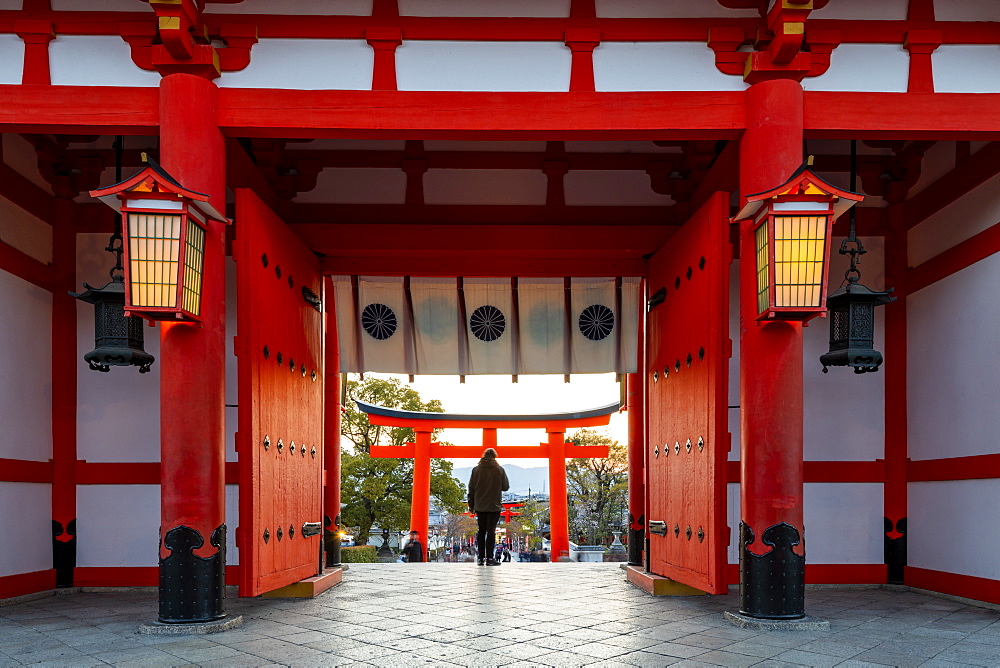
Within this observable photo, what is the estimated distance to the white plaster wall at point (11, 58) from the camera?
4.70 m

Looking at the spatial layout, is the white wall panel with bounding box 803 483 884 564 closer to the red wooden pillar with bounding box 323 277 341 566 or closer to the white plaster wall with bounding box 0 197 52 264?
the red wooden pillar with bounding box 323 277 341 566

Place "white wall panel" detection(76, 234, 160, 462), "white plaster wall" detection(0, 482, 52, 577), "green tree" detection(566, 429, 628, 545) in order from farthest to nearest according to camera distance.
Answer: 1. "green tree" detection(566, 429, 628, 545)
2. "white wall panel" detection(76, 234, 160, 462)
3. "white plaster wall" detection(0, 482, 52, 577)

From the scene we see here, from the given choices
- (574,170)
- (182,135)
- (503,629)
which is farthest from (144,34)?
(503,629)

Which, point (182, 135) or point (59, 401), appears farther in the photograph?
point (59, 401)

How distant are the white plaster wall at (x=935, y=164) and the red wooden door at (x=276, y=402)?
15.6 ft

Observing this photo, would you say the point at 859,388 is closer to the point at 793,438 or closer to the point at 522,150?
the point at 793,438

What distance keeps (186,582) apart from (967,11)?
5505 mm

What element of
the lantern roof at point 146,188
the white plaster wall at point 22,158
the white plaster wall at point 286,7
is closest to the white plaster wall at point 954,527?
the white plaster wall at point 286,7

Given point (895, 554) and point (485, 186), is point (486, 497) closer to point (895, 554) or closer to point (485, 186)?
point (485, 186)

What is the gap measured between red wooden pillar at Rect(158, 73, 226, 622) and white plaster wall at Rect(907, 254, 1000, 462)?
4765mm

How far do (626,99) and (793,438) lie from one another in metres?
2.16

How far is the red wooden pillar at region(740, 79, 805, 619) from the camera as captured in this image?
4.47 meters

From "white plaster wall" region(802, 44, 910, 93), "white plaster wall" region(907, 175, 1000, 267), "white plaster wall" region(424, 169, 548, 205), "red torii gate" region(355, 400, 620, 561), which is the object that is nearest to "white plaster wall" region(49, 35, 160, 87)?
"white plaster wall" region(424, 169, 548, 205)

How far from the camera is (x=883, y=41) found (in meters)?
4.89
